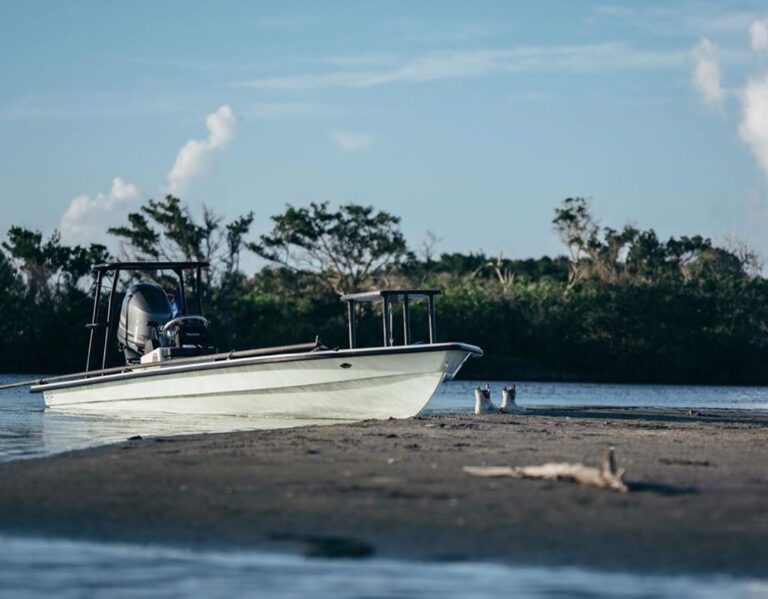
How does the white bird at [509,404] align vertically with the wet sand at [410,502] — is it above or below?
above

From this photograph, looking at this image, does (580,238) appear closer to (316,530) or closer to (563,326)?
(563,326)

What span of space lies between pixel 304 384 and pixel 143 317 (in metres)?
5.08

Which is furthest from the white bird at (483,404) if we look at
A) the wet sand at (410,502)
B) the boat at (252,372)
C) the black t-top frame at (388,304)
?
the wet sand at (410,502)

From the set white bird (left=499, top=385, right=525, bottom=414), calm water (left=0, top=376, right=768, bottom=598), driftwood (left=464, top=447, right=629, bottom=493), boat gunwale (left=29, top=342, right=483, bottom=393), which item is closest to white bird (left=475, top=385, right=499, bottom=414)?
white bird (left=499, top=385, right=525, bottom=414)

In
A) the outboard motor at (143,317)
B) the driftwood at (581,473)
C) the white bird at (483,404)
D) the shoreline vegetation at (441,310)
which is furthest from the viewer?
the shoreline vegetation at (441,310)

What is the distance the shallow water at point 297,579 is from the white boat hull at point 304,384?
559 inches

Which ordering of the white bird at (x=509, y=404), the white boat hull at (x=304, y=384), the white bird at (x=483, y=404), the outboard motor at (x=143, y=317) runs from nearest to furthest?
the white boat hull at (x=304, y=384), the white bird at (x=483, y=404), the white bird at (x=509, y=404), the outboard motor at (x=143, y=317)

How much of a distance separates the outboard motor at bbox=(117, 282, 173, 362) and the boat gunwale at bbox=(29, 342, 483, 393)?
2.25 ft

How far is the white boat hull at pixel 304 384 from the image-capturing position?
74.8 feet

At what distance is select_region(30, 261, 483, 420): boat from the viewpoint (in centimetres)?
2295

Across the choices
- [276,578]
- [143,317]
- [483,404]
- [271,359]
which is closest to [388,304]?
[271,359]

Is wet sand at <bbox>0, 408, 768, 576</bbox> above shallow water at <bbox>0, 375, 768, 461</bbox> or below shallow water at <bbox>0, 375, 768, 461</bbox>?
below

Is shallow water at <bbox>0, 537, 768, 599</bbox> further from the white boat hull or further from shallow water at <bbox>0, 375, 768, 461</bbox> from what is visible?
the white boat hull

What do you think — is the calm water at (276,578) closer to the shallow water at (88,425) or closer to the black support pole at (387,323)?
the shallow water at (88,425)
